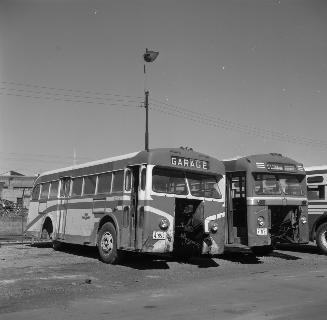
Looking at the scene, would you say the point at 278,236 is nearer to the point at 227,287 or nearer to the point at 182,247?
the point at 182,247

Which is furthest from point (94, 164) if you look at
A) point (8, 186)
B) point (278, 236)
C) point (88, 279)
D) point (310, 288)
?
point (8, 186)

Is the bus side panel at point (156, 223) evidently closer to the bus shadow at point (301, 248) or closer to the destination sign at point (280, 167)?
the destination sign at point (280, 167)

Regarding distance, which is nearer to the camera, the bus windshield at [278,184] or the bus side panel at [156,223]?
the bus side panel at [156,223]

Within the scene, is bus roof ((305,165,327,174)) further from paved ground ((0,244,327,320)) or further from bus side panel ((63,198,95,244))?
bus side panel ((63,198,95,244))

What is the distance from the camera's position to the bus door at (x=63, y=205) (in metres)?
15.2

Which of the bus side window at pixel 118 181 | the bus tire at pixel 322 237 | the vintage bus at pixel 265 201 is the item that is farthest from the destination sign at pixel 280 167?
the bus side window at pixel 118 181

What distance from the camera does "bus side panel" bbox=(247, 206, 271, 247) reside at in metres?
13.3

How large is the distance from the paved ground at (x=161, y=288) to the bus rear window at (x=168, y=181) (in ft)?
6.21

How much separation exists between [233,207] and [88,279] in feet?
19.5

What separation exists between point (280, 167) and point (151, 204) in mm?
4850

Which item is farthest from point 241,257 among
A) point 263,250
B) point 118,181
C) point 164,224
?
point 118,181

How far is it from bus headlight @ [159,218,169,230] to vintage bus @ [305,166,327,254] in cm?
640

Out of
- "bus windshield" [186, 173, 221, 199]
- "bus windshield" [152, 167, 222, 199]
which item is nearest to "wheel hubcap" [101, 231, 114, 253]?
"bus windshield" [152, 167, 222, 199]

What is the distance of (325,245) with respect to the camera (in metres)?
15.4
